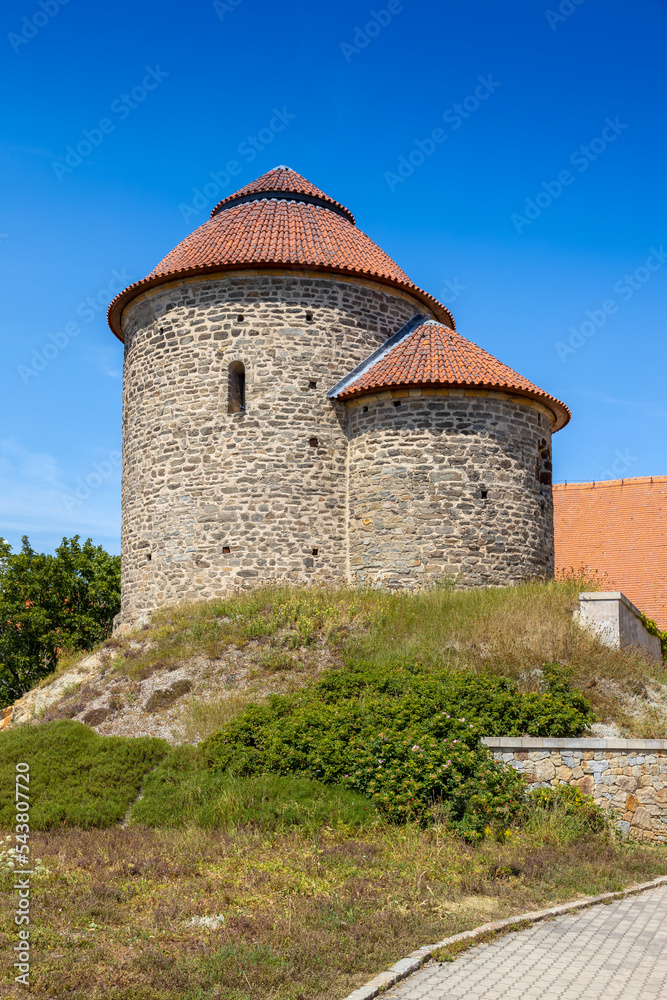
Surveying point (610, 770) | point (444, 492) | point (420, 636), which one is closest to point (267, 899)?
point (610, 770)

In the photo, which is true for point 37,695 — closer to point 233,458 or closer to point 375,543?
point 233,458

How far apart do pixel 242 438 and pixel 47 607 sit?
403 inches

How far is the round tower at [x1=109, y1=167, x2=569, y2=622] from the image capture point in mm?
16625

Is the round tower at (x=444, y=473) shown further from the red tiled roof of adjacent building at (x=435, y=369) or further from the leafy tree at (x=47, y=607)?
the leafy tree at (x=47, y=607)

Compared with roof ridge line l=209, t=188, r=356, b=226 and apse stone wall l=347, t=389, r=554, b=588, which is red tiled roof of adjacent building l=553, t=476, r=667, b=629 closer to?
apse stone wall l=347, t=389, r=554, b=588

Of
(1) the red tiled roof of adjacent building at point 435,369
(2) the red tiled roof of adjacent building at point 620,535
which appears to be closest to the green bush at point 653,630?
(2) the red tiled roof of adjacent building at point 620,535

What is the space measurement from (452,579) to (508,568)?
128 cm

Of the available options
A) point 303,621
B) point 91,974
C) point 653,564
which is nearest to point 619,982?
point 91,974

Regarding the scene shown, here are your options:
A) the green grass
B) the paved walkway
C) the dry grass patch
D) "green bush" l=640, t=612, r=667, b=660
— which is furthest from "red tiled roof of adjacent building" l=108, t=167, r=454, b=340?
the paved walkway

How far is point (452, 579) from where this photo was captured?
16109 mm

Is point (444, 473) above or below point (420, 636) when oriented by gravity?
above

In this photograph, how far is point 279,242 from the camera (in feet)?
60.9

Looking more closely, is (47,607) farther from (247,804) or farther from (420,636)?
(247,804)

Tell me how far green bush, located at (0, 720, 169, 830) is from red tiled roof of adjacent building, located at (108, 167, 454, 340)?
1044cm
